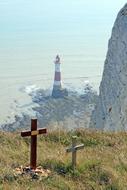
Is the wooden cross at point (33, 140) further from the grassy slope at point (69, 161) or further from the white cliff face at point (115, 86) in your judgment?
the white cliff face at point (115, 86)

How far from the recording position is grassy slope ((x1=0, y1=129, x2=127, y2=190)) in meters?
5.36

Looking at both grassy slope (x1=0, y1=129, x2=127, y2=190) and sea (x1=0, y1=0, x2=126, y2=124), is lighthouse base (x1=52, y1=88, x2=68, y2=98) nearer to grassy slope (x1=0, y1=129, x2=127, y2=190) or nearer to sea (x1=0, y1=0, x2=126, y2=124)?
sea (x1=0, y1=0, x2=126, y2=124)

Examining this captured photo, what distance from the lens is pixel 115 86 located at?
1838 cm

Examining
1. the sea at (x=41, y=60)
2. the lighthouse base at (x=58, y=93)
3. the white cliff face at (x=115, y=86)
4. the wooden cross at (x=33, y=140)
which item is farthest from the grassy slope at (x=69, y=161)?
the lighthouse base at (x=58, y=93)

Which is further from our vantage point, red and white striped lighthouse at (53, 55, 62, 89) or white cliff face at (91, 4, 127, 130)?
red and white striped lighthouse at (53, 55, 62, 89)

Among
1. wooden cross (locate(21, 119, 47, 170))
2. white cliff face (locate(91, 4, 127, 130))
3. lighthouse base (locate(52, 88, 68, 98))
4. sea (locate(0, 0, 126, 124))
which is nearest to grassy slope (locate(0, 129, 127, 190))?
wooden cross (locate(21, 119, 47, 170))

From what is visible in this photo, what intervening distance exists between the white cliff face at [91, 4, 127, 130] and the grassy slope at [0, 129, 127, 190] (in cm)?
855

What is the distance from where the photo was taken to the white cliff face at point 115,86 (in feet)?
55.3

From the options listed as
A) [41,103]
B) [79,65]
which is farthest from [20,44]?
[41,103]

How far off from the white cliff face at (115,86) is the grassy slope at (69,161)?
28.0ft

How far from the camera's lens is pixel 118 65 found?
61.1 ft

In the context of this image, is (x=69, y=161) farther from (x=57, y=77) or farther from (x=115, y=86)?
(x=57, y=77)

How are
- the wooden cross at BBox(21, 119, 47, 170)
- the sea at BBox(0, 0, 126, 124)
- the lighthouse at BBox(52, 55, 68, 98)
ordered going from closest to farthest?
1. the wooden cross at BBox(21, 119, 47, 170)
2. the lighthouse at BBox(52, 55, 68, 98)
3. the sea at BBox(0, 0, 126, 124)

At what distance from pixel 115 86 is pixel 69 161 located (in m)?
12.6
